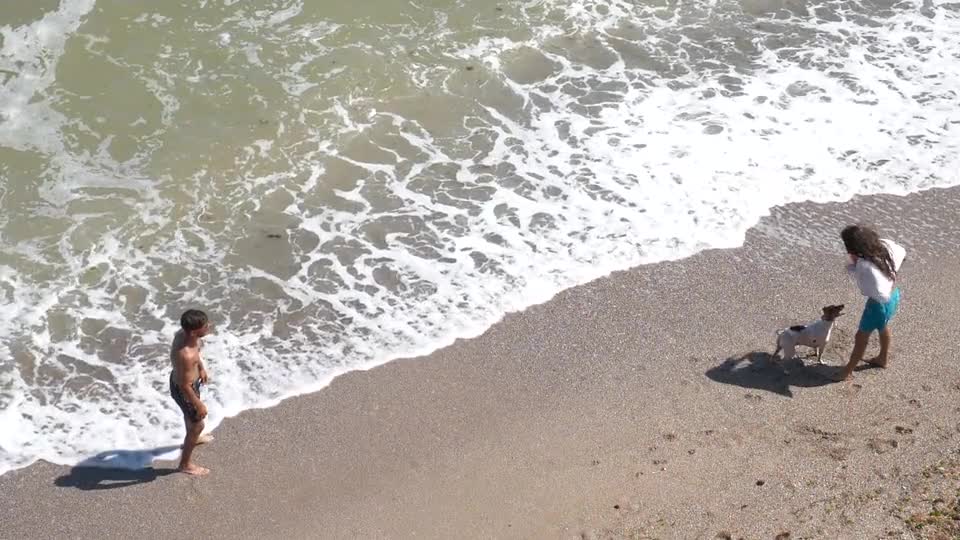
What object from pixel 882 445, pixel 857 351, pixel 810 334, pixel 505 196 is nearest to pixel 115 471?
pixel 505 196

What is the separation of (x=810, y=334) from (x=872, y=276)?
1.97 feet

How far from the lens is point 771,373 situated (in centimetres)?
787

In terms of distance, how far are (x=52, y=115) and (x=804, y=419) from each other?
27.7ft

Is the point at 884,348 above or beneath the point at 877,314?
beneath

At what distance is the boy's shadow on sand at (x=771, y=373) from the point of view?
25.4 ft

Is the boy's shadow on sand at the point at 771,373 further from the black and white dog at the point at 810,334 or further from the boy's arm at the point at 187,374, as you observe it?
the boy's arm at the point at 187,374

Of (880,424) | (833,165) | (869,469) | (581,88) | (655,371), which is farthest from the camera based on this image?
(581,88)

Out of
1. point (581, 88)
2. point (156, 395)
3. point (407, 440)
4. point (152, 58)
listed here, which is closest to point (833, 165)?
point (581, 88)

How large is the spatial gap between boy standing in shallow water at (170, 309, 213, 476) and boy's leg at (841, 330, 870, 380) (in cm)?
461

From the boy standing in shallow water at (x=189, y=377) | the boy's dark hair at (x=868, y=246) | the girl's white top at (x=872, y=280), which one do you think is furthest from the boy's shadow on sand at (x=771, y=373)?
the boy standing in shallow water at (x=189, y=377)

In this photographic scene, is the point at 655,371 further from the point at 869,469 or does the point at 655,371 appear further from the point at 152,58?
the point at 152,58

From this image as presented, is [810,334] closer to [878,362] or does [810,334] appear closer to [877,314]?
[877,314]

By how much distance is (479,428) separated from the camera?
752cm

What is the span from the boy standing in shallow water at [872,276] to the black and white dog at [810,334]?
219 millimetres
